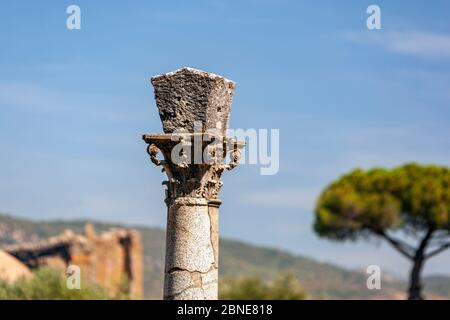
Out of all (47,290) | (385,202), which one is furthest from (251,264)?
(47,290)

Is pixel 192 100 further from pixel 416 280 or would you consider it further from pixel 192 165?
pixel 416 280

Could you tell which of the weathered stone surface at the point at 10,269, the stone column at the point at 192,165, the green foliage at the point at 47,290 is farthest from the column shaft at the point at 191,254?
the weathered stone surface at the point at 10,269

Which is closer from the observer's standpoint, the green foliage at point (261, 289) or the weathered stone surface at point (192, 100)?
the weathered stone surface at point (192, 100)

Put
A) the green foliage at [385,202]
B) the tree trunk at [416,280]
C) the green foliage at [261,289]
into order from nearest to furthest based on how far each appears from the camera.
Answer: the green foliage at [261,289] < the tree trunk at [416,280] < the green foliage at [385,202]

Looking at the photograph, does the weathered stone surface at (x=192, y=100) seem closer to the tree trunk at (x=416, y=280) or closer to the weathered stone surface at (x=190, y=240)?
the weathered stone surface at (x=190, y=240)

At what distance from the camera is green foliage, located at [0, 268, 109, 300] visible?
27.7 metres

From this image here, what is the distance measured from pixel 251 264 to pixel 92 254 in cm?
6407

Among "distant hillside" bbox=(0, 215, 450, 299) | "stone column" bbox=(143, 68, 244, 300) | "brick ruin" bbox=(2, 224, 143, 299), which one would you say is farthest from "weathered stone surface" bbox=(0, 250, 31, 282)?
"distant hillside" bbox=(0, 215, 450, 299)

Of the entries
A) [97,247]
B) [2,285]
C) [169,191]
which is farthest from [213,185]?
[97,247]

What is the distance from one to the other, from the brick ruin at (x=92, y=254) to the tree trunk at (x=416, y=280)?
10331 mm

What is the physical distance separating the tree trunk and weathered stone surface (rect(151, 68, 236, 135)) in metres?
27.5

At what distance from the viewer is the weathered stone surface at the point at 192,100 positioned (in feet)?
38.2

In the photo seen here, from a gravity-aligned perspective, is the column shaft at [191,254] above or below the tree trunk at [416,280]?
above

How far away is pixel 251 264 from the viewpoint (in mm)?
108938
